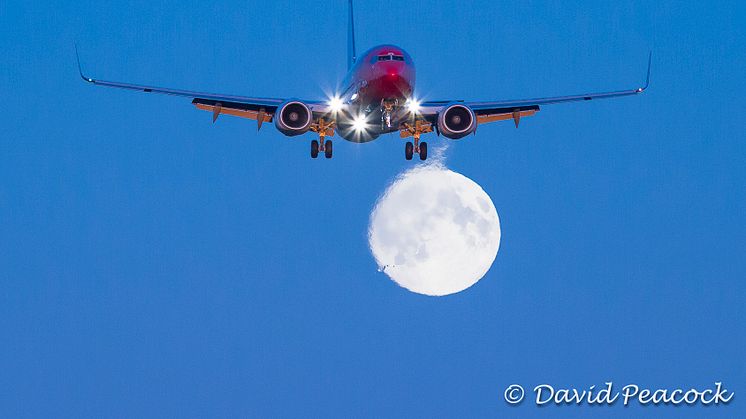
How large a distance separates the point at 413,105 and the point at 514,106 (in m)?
5.89

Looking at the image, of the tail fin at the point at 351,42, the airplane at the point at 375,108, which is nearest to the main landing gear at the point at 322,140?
the airplane at the point at 375,108

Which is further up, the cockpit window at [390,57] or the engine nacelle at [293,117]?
the cockpit window at [390,57]

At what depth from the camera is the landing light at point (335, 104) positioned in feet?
188

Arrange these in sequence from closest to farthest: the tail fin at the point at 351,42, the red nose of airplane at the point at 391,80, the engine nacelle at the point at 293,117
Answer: the red nose of airplane at the point at 391,80 → the engine nacelle at the point at 293,117 → the tail fin at the point at 351,42

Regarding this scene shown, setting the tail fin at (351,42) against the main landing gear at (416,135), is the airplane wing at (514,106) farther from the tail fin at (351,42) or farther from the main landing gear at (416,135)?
the tail fin at (351,42)

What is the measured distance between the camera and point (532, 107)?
61031mm

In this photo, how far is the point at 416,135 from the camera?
5972 centimetres

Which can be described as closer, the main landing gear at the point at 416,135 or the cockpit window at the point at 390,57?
the cockpit window at the point at 390,57

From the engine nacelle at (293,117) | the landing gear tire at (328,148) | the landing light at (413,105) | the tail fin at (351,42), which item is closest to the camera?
the landing light at (413,105)

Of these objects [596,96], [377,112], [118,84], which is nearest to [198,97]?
[118,84]

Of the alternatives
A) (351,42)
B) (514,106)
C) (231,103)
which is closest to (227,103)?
(231,103)

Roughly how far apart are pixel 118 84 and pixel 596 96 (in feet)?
66.6

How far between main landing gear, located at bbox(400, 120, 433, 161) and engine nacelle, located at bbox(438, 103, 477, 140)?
1.95 m

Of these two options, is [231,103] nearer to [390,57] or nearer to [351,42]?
[390,57]
